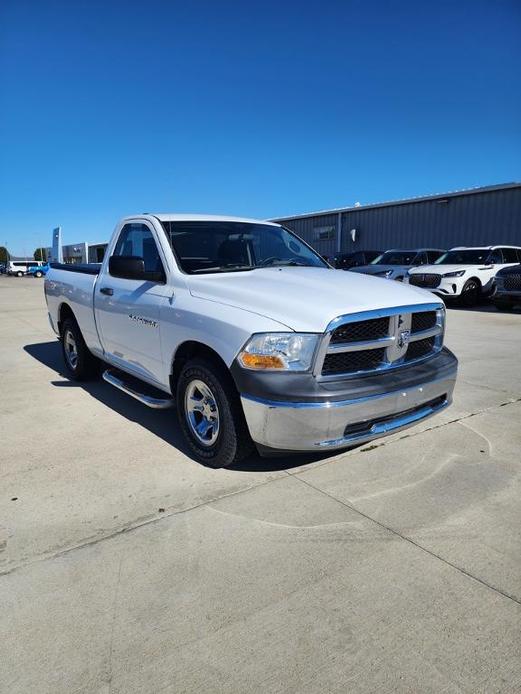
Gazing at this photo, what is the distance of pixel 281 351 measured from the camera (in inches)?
117

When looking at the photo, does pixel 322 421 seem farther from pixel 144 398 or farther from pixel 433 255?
pixel 433 255

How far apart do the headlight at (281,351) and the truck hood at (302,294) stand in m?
0.07

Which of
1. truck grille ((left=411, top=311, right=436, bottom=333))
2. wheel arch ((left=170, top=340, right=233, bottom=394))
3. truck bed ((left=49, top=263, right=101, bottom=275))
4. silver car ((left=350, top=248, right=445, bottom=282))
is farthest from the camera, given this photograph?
silver car ((left=350, top=248, right=445, bottom=282))

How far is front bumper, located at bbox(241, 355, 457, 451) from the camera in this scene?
2.88 meters

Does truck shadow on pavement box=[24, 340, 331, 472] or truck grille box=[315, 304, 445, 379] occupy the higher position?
truck grille box=[315, 304, 445, 379]

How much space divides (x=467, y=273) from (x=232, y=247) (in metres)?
11.5

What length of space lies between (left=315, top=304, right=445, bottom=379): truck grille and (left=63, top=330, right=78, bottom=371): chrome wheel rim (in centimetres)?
389

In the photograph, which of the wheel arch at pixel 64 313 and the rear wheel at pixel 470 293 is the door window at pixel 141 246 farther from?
the rear wheel at pixel 470 293

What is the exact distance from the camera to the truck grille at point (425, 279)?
1421cm

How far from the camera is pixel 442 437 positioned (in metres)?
4.09

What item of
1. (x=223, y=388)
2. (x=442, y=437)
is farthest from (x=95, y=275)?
(x=442, y=437)

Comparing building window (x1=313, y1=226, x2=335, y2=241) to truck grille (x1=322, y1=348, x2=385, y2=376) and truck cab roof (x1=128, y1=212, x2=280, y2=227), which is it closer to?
truck cab roof (x1=128, y1=212, x2=280, y2=227)

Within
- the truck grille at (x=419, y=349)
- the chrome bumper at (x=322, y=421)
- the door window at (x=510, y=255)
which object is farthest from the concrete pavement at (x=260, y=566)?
the door window at (x=510, y=255)

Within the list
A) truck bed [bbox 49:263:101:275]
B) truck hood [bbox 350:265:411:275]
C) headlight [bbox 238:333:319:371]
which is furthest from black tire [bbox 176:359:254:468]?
truck hood [bbox 350:265:411:275]
